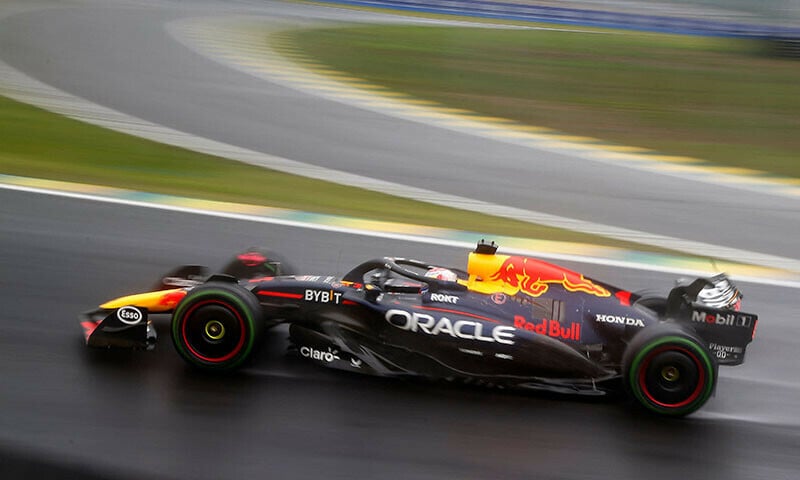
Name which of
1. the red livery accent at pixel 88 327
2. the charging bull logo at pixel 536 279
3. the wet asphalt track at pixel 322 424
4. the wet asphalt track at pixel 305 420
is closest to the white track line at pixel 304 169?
the wet asphalt track at pixel 305 420

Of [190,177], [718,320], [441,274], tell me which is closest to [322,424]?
[441,274]

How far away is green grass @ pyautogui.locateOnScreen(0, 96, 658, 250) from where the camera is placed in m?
9.15

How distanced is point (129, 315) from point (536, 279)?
7.90ft

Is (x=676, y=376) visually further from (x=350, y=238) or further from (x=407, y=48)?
(x=407, y=48)

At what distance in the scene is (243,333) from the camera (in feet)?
17.1

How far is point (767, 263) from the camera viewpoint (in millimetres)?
8383

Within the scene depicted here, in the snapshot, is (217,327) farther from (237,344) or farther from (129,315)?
(129,315)

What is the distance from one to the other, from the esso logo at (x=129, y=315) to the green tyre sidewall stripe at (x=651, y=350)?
9.34 ft

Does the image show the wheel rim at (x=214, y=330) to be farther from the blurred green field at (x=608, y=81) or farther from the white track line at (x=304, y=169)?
the blurred green field at (x=608, y=81)

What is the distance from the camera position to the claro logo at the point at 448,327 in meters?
5.10

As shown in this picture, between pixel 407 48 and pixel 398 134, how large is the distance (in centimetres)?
735

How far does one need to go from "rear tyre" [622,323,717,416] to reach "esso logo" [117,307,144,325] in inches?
111

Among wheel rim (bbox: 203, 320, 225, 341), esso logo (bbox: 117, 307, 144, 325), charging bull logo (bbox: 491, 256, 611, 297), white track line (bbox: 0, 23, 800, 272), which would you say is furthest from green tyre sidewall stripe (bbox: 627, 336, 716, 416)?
white track line (bbox: 0, 23, 800, 272)

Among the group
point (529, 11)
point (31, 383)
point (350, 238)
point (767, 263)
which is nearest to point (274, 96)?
point (350, 238)
